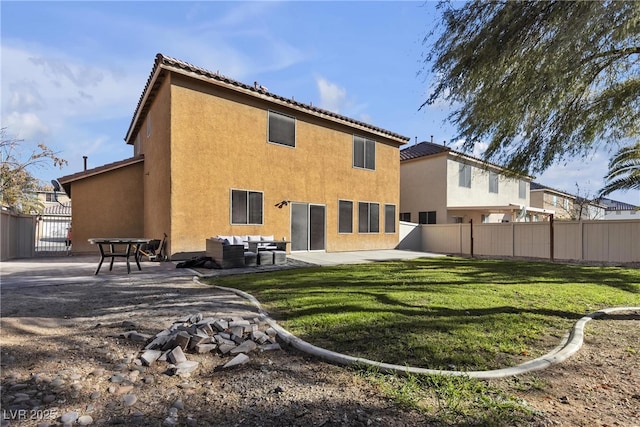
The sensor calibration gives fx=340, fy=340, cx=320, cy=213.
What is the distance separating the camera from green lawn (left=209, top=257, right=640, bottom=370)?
358 cm

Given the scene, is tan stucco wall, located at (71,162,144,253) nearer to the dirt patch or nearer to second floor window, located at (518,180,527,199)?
the dirt patch

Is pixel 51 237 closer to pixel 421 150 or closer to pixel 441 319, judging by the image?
pixel 441 319

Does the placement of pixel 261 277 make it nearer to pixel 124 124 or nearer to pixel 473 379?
pixel 473 379

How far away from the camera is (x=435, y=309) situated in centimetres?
512

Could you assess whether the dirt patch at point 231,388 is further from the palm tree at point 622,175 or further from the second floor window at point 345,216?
the second floor window at point 345,216

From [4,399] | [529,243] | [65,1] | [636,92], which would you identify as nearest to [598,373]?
[4,399]

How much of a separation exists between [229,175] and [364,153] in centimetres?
794

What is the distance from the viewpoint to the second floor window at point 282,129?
14070 millimetres

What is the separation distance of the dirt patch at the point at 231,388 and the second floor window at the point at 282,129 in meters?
10.9

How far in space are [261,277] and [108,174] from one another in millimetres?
9633

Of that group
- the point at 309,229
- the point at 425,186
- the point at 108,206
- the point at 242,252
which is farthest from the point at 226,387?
the point at 425,186

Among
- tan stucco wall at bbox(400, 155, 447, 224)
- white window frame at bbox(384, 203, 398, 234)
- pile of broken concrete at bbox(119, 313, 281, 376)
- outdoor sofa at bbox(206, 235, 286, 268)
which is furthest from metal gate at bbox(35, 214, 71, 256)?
tan stucco wall at bbox(400, 155, 447, 224)

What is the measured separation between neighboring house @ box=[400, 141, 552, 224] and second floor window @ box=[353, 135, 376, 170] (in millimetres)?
6206

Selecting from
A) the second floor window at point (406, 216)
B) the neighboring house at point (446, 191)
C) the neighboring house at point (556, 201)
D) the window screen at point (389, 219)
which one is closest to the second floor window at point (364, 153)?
the window screen at point (389, 219)
